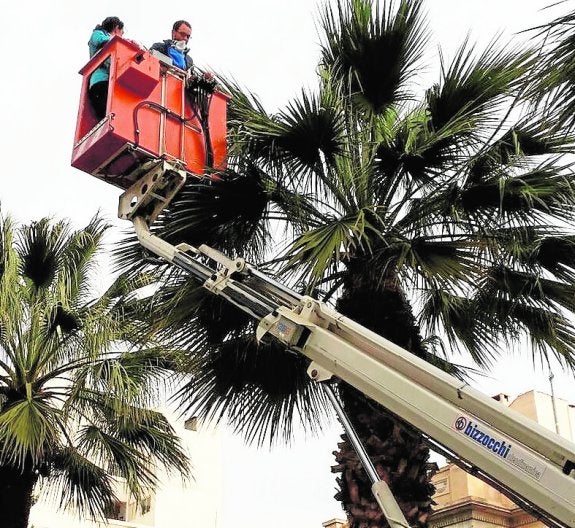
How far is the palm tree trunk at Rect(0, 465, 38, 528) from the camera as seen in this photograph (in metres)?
9.36

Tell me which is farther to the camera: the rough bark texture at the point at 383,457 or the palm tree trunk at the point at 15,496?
the palm tree trunk at the point at 15,496

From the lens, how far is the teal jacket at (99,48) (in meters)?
7.02

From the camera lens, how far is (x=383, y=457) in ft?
21.6

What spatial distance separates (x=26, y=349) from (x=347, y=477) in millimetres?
4761

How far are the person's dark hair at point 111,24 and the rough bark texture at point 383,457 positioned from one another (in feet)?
10.2

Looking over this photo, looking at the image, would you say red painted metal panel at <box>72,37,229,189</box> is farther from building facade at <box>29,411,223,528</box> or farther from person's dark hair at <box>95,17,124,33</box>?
building facade at <box>29,411,223,528</box>

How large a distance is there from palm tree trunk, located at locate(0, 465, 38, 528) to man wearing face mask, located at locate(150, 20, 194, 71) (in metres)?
4.80

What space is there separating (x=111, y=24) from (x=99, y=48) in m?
0.23

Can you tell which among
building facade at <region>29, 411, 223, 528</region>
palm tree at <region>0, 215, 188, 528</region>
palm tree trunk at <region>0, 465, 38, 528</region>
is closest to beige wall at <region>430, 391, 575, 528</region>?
building facade at <region>29, 411, 223, 528</region>

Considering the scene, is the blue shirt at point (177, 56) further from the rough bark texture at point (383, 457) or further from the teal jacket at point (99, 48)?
the rough bark texture at point (383, 457)

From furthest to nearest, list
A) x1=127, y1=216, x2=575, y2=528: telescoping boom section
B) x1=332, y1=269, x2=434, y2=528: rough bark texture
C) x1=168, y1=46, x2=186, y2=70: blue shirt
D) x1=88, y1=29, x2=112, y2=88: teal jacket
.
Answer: x1=168, y1=46, x2=186, y2=70: blue shirt → x1=88, y1=29, x2=112, y2=88: teal jacket → x1=332, y1=269, x2=434, y2=528: rough bark texture → x1=127, y1=216, x2=575, y2=528: telescoping boom section

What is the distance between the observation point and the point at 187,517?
86.5 feet

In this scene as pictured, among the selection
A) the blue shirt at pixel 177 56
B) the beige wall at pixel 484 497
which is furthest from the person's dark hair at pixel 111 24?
the beige wall at pixel 484 497

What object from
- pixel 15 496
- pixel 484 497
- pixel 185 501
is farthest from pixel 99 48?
pixel 185 501
